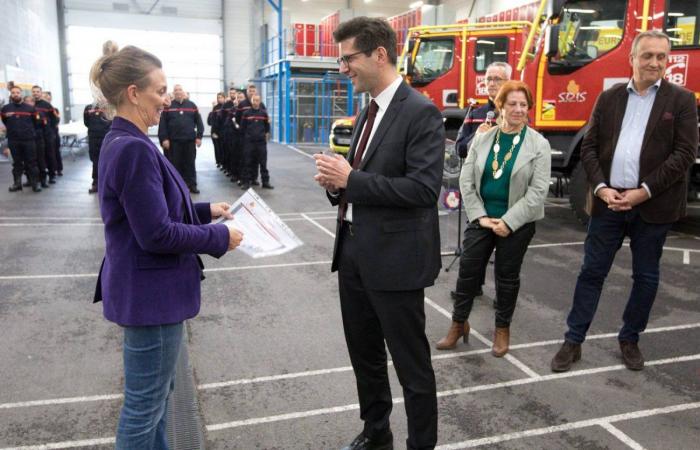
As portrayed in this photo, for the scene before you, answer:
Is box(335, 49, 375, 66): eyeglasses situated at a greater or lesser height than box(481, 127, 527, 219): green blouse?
greater

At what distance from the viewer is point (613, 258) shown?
365 centimetres

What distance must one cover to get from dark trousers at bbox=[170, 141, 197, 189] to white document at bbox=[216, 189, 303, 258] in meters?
8.73

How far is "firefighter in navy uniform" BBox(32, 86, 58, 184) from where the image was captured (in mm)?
11312

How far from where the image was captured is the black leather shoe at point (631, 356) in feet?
12.2

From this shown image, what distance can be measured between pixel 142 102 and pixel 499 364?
279 cm

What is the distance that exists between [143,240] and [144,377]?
492 mm

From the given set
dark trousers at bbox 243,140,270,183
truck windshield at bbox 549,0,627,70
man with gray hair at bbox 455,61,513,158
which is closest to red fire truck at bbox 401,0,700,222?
truck windshield at bbox 549,0,627,70

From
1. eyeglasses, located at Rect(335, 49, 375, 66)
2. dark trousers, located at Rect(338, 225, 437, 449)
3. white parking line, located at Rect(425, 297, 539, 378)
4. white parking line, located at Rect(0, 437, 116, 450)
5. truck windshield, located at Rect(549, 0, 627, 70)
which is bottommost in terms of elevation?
white parking line, located at Rect(0, 437, 116, 450)

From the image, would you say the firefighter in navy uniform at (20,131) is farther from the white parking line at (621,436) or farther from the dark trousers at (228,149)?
the white parking line at (621,436)

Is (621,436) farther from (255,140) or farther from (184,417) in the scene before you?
(255,140)

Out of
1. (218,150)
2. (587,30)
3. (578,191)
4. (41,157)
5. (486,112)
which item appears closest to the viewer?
(486,112)

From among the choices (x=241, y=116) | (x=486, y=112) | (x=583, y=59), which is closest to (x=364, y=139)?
(x=486, y=112)

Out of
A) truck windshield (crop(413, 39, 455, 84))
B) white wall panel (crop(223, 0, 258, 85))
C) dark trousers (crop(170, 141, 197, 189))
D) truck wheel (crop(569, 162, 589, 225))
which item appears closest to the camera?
truck wheel (crop(569, 162, 589, 225))

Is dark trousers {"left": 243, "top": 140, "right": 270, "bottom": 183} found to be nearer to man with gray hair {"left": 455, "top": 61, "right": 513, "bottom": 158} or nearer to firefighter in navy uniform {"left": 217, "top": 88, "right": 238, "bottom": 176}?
firefighter in navy uniform {"left": 217, "top": 88, "right": 238, "bottom": 176}
